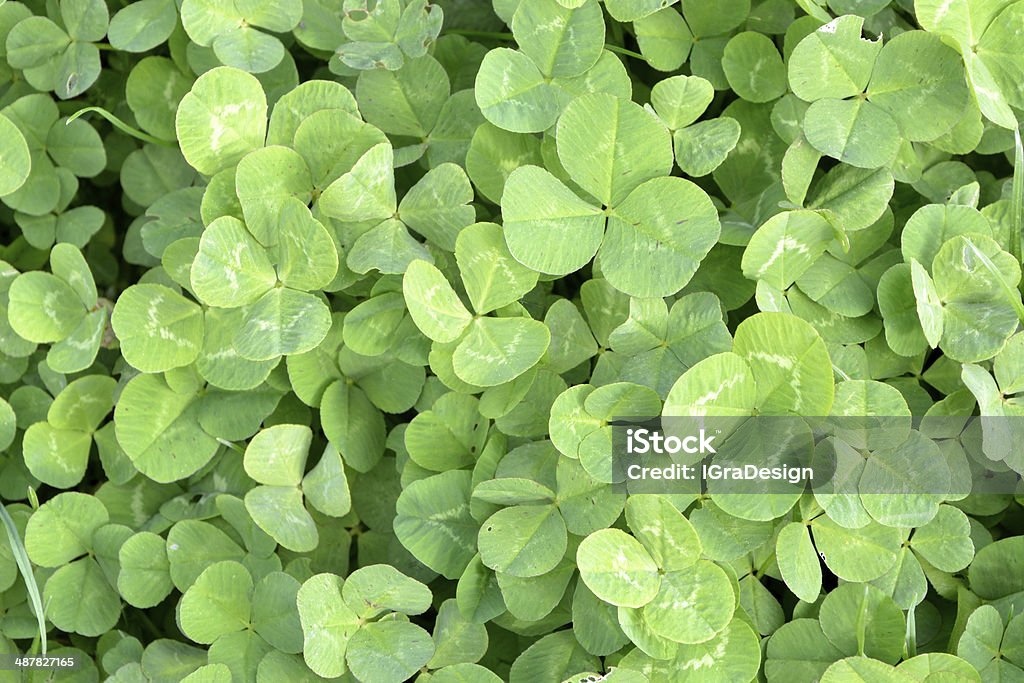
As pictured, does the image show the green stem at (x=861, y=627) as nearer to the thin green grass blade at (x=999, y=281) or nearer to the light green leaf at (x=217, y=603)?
the thin green grass blade at (x=999, y=281)

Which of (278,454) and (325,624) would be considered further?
(278,454)

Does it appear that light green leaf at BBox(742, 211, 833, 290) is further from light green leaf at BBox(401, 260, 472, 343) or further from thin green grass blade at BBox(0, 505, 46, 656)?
thin green grass blade at BBox(0, 505, 46, 656)

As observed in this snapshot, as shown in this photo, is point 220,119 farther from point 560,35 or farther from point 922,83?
point 922,83

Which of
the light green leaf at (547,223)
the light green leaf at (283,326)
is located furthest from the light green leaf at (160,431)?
the light green leaf at (547,223)

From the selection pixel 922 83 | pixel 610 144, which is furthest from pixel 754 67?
pixel 610 144

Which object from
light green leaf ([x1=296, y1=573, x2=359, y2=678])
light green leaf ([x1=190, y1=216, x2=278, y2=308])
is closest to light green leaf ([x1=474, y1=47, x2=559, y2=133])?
light green leaf ([x1=190, y1=216, x2=278, y2=308])
